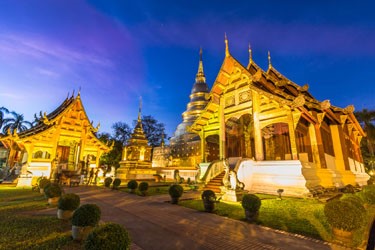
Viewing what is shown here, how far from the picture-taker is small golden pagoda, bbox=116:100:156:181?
20984mm

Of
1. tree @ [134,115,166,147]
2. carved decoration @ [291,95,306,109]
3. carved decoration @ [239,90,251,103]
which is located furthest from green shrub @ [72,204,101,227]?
tree @ [134,115,166,147]

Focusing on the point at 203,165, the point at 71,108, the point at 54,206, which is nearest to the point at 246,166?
the point at 203,165

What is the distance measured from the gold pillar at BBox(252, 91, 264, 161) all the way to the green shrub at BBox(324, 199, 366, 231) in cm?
825

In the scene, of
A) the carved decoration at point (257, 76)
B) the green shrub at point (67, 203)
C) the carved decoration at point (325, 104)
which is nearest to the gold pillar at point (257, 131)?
Result: the carved decoration at point (257, 76)

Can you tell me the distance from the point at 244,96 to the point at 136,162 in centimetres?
1379

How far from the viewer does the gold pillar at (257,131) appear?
12.7 meters

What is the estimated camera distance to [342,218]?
166 inches

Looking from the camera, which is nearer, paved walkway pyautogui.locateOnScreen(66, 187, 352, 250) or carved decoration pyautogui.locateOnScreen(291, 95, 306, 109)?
paved walkway pyautogui.locateOnScreen(66, 187, 352, 250)

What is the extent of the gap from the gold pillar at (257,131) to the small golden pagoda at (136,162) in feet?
43.6

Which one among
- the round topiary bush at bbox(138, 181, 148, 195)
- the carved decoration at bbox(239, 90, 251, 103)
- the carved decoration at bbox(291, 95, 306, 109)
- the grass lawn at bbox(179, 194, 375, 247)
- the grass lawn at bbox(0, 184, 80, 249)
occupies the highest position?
the carved decoration at bbox(239, 90, 251, 103)

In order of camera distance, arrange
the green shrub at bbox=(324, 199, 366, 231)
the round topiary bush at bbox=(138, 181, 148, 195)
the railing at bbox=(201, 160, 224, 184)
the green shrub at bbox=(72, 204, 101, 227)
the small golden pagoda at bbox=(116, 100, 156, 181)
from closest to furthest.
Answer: the green shrub at bbox=(72, 204, 101, 227) < the green shrub at bbox=(324, 199, 366, 231) < the round topiary bush at bbox=(138, 181, 148, 195) < the railing at bbox=(201, 160, 224, 184) < the small golden pagoda at bbox=(116, 100, 156, 181)

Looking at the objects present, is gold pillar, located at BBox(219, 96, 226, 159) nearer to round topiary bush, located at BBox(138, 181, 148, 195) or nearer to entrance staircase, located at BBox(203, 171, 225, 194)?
entrance staircase, located at BBox(203, 171, 225, 194)

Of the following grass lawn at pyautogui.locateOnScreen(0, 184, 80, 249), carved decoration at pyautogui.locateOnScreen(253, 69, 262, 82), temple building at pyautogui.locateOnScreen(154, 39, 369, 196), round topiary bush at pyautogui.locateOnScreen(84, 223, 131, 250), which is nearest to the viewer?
round topiary bush at pyautogui.locateOnScreen(84, 223, 131, 250)

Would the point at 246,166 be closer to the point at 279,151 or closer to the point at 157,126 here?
the point at 279,151
